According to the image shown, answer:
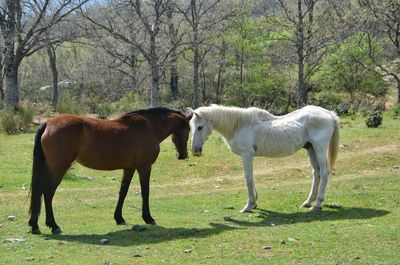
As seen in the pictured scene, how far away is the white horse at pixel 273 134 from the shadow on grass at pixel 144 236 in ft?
6.16

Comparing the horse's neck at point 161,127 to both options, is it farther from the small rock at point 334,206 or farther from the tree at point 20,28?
the tree at point 20,28

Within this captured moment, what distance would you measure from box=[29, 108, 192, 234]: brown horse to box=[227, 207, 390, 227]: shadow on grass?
1.79 metres

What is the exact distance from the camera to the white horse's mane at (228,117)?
10406mm

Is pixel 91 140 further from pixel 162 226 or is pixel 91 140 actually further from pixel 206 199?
pixel 206 199

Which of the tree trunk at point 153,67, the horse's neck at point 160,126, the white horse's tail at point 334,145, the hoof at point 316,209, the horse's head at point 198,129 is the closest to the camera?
the horse's neck at point 160,126

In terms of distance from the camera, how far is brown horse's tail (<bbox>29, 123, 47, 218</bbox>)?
866 cm

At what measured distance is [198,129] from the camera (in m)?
10.2

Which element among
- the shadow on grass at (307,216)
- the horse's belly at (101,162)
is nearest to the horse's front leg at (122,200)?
the horse's belly at (101,162)

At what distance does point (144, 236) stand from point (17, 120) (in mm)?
17696

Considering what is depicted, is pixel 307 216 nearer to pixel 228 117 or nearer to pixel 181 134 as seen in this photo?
pixel 228 117

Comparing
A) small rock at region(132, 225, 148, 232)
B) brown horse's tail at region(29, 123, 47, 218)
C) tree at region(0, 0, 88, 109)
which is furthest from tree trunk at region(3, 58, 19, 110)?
small rock at region(132, 225, 148, 232)

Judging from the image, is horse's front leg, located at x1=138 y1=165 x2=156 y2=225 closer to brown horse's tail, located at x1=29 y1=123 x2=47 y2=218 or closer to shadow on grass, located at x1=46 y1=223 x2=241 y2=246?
shadow on grass, located at x1=46 y1=223 x2=241 y2=246

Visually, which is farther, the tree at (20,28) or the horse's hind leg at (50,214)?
the tree at (20,28)

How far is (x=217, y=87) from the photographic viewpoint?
4031cm
